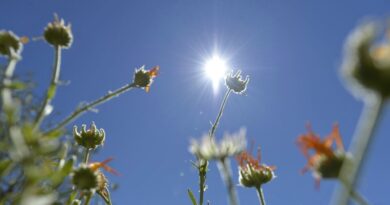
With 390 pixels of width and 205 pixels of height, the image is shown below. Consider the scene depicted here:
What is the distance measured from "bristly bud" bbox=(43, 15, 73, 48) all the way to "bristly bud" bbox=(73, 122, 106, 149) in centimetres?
69

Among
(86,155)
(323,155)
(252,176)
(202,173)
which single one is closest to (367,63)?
(323,155)

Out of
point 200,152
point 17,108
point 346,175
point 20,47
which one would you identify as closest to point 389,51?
point 346,175

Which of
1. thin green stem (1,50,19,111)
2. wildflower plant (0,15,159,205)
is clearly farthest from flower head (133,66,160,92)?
thin green stem (1,50,19,111)

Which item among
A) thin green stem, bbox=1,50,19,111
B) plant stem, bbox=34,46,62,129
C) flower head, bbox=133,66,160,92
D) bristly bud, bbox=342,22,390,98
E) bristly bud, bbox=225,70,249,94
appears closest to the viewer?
bristly bud, bbox=342,22,390,98

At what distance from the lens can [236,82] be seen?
21.1 ft

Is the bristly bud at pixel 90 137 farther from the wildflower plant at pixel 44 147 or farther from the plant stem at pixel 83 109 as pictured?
the plant stem at pixel 83 109

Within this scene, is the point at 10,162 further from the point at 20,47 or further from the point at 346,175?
the point at 346,175

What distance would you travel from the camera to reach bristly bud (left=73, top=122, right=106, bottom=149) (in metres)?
3.80

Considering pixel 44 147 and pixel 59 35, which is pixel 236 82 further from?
pixel 44 147

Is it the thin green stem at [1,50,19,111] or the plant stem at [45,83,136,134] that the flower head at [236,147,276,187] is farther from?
the thin green stem at [1,50,19,111]

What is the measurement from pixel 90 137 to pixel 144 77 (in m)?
0.87

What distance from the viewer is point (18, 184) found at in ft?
7.38

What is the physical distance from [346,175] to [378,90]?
225mm

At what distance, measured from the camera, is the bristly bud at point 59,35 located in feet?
11.5
